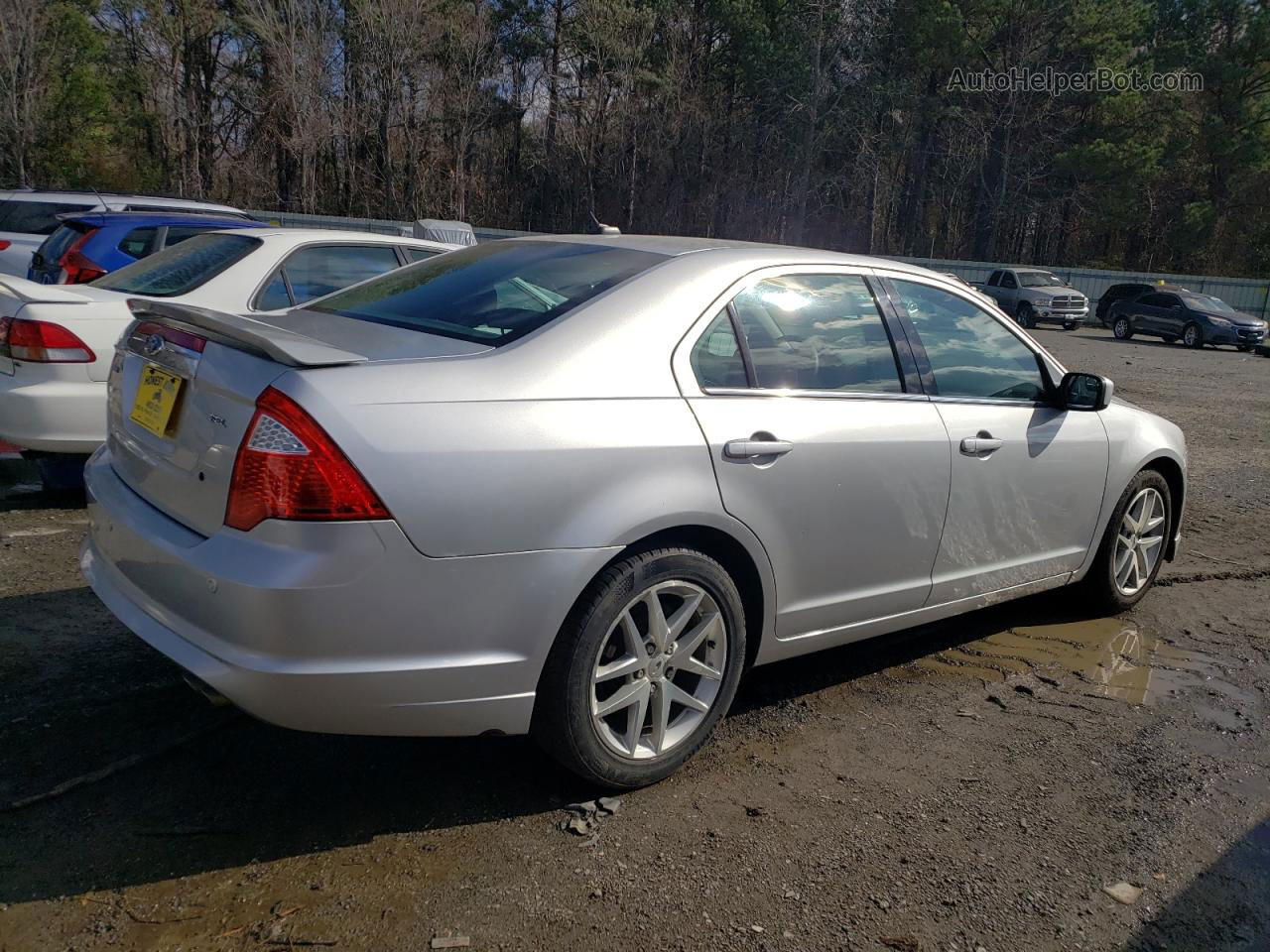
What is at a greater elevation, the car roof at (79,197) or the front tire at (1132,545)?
the car roof at (79,197)

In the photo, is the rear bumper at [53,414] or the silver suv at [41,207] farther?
the silver suv at [41,207]

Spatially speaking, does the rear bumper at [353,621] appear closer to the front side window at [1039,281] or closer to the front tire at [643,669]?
the front tire at [643,669]

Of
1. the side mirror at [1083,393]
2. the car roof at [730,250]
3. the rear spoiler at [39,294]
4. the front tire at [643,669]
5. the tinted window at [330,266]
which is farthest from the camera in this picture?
the tinted window at [330,266]

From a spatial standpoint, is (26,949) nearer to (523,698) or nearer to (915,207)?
(523,698)

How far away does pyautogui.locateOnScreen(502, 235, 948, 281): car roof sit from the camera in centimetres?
353

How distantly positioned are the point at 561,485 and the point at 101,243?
6.05m

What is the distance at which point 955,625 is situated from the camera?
4883 millimetres

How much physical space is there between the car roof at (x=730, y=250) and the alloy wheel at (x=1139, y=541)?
1.81 meters

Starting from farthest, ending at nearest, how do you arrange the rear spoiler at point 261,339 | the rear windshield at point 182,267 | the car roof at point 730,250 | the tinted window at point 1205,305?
the tinted window at point 1205,305
the rear windshield at point 182,267
the car roof at point 730,250
the rear spoiler at point 261,339

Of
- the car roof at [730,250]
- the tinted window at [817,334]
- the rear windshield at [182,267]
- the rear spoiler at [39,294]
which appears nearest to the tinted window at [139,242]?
the rear windshield at [182,267]

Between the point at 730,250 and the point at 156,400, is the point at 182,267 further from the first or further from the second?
the point at 730,250

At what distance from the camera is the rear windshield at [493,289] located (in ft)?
10.3

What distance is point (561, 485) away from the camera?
2.72m

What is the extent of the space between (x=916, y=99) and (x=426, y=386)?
146 feet
